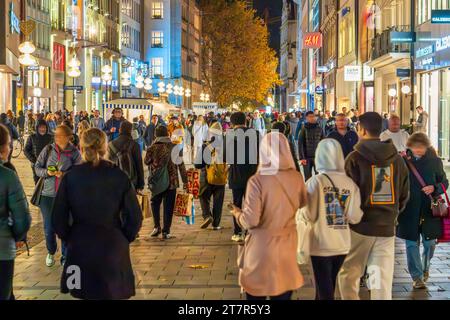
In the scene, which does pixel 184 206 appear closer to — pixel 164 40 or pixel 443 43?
pixel 443 43

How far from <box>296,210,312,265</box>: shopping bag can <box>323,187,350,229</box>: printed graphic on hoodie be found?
0.19 meters

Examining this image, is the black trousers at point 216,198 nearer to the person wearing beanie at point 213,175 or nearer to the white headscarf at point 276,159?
the person wearing beanie at point 213,175

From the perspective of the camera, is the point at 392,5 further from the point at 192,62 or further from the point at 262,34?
the point at 192,62

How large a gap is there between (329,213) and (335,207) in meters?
0.07

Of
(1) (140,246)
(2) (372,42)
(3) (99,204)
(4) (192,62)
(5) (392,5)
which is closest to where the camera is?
(3) (99,204)

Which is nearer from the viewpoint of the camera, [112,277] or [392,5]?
[112,277]

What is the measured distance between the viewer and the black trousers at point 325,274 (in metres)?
6.65

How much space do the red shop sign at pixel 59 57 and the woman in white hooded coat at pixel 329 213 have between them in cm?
5460

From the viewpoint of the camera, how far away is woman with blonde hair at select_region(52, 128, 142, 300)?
19.2 feet
